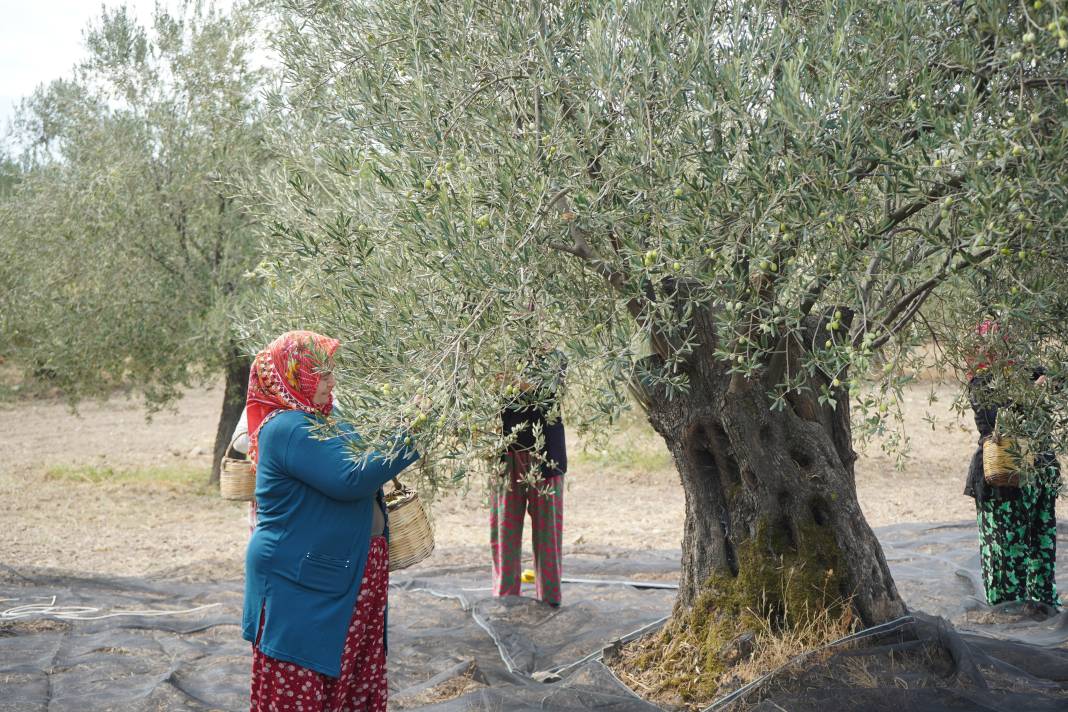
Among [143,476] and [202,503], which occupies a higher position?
[143,476]

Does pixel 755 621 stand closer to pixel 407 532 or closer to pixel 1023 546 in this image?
pixel 407 532

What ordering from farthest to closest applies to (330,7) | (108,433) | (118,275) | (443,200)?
(108,433) → (118,275) → (330,7) → (443,200)

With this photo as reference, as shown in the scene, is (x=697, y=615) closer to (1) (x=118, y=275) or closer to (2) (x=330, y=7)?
(2) (x=330, y=7)

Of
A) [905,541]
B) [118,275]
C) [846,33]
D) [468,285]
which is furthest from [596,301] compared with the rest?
[118,275]

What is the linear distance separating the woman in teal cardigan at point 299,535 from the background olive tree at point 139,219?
27.1ft

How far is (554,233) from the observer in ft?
13.3

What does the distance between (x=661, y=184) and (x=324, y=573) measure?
2.14 metres

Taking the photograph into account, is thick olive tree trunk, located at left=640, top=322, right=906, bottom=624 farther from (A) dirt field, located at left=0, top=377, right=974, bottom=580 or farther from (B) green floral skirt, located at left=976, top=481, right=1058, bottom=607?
(A) dirt field, located at left=0, top=377, right=974, bottom=580

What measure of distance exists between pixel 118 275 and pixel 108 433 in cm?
916

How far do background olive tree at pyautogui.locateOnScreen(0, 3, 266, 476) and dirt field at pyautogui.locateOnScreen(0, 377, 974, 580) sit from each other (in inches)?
67.4

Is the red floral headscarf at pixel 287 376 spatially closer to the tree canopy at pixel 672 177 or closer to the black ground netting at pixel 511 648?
the tree canopy at pixel 672 177

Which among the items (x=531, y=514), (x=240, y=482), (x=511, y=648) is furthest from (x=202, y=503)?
(x=240, y=482)

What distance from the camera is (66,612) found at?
7.31m

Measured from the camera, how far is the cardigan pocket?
13.7 ft
